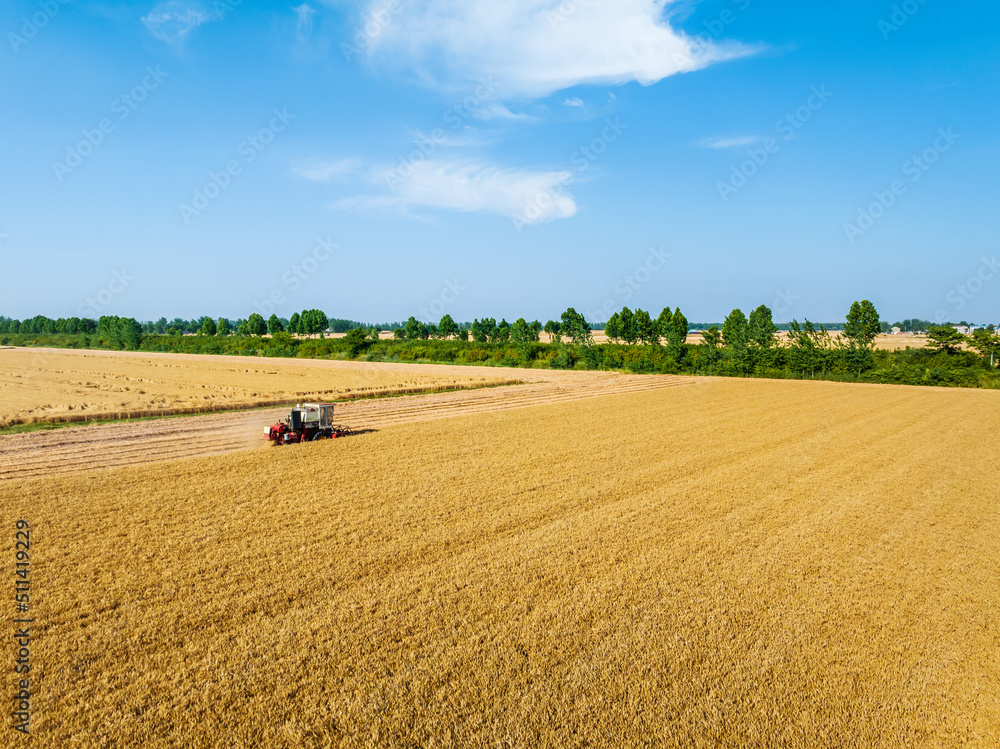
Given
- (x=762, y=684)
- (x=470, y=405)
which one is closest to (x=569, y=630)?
(x=762, y=684)

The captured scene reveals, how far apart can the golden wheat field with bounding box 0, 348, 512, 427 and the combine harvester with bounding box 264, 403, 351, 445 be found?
11.6m

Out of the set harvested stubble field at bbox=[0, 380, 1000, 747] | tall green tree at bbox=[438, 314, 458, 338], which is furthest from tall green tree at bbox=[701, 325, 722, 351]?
tall green tree at bbox=[438, 314, 458, 338]

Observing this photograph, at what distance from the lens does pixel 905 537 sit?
11477mm

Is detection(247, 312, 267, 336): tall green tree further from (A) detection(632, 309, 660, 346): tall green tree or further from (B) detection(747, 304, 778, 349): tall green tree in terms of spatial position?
(B) detection(747, 304, 778, 349): tall green tree

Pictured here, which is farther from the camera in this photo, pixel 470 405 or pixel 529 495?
pixel 470 405

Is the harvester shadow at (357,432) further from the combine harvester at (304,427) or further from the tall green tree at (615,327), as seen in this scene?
the tall green tree at (615,327)

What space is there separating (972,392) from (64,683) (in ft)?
172

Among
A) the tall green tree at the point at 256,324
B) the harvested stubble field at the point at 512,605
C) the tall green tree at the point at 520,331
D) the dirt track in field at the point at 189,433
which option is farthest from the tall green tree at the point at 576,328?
the tall green tree at the point at 256,324

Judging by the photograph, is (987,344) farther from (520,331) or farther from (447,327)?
(447,327)

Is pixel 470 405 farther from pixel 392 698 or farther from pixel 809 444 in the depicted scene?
pixel 392 698

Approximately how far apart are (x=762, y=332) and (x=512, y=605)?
5673 cm

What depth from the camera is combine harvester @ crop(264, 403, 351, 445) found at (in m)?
20.4

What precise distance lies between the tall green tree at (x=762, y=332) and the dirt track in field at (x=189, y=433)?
86.3 ft

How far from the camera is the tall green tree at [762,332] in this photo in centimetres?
5781
